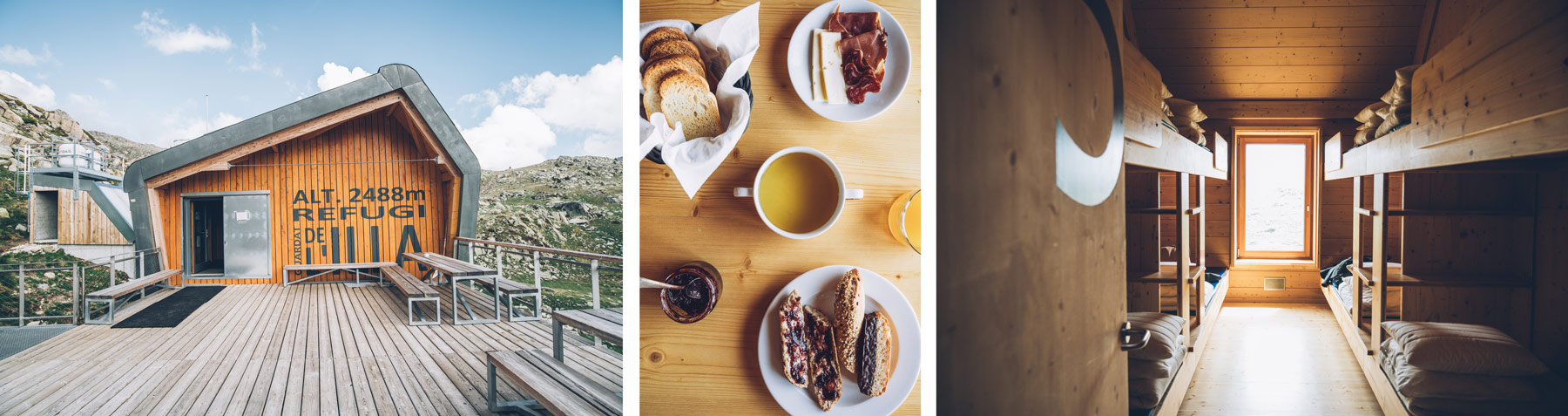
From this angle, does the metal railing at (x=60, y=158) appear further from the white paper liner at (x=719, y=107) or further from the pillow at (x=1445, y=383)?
the pillow at (x=1445, y=383)

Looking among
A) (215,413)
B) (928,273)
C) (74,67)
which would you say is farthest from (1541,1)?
(74,67)

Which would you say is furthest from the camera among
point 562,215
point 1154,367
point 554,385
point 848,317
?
point 562,215

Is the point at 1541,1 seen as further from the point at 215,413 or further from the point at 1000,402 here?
the point at 215,413

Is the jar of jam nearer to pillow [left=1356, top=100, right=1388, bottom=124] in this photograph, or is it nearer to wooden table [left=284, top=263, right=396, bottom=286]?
pillow [left=1356, top=100, right=1388, bottom=124]

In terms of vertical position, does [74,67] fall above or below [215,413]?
above

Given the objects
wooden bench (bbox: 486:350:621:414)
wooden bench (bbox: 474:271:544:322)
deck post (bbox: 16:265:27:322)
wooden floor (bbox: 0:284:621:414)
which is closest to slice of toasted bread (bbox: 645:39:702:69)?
wooden bench (bbox: 486:350:621:414)

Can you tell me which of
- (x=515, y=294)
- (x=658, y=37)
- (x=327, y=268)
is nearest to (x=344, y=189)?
(x=327, y=268)

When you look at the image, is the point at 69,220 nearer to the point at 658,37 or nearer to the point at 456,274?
the point at 456,274

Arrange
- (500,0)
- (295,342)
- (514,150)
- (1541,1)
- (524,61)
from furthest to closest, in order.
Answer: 1. (524,61)
2. (500,0)
3. (514,150)
4. (295,342)
5. (1541,1)
